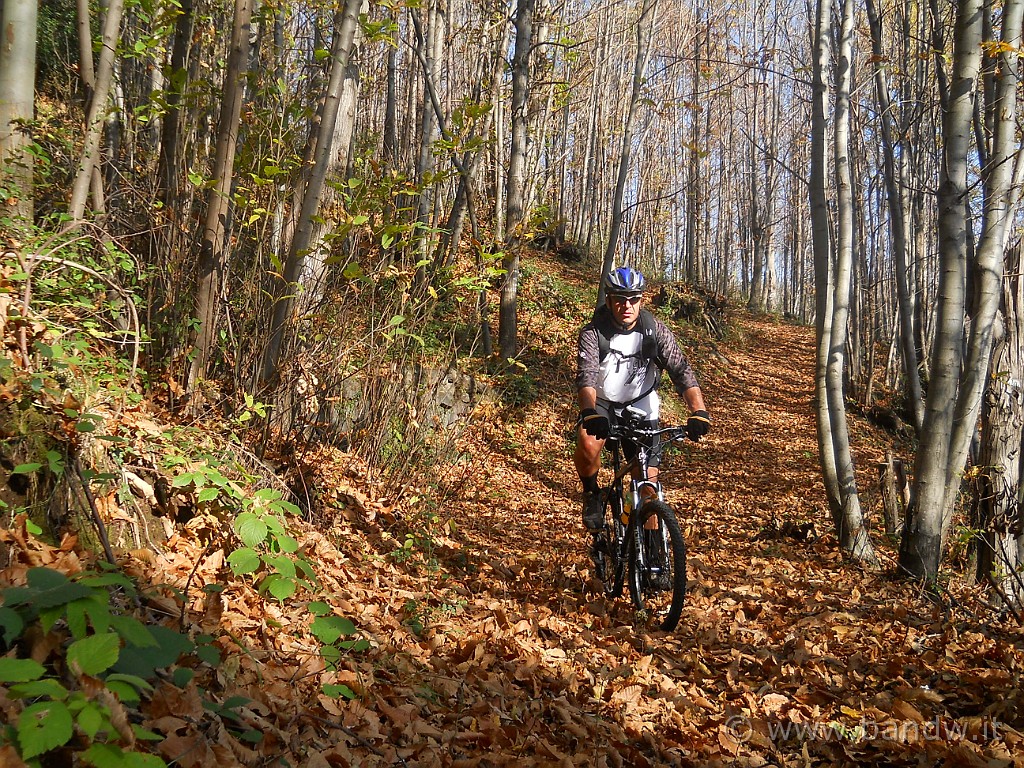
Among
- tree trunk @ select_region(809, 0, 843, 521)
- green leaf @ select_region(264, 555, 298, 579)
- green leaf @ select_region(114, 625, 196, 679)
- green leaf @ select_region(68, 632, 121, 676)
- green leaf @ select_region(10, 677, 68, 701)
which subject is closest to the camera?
green leaf @ select_region(10, 677, 68, 701)

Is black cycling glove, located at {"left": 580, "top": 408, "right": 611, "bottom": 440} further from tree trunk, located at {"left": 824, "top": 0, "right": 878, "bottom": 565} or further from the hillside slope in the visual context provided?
tree trunk, located at {"left": 824, "top": 0, "right": 878, "bottom": 565}

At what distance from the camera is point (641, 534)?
174 inches

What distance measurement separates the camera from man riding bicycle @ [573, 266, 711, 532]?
4.78m

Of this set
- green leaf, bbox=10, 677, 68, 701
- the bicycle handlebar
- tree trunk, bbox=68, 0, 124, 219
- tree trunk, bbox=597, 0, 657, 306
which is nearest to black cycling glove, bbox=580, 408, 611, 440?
the bicycle handlebar

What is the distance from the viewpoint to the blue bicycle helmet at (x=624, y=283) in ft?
15.5

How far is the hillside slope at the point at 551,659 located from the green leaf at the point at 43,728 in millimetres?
73

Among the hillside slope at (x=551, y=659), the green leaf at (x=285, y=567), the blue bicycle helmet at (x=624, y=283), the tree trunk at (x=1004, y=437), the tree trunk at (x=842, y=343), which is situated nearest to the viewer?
the hillside slope at (x=551, y=659)

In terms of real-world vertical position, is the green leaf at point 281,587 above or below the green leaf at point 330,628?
above

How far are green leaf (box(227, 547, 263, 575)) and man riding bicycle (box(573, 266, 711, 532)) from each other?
249cm

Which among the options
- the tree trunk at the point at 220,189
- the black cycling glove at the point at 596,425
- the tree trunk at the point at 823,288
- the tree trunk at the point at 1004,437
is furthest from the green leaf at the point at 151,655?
A: the tree trunk at the point at 823,288

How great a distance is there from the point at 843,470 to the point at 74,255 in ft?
20.9

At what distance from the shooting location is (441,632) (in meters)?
3.80

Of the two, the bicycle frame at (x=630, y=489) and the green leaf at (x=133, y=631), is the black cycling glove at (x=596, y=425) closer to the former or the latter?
the bicycle frame at (x=630, y=489)

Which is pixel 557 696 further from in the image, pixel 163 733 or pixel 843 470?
pixel 843 470
